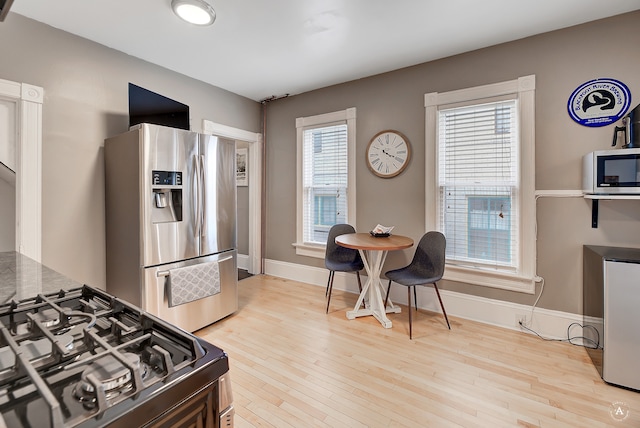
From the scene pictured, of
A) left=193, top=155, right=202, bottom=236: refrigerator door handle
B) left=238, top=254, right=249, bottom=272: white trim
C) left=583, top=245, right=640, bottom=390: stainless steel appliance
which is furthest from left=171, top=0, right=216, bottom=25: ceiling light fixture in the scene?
left=238, top=254, right=249, bottom=272: white trim

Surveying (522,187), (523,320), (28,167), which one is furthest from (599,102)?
(28,167)

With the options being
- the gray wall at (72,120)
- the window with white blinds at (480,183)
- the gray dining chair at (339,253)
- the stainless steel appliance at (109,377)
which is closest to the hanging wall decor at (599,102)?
the window with white blinds at (480,183)

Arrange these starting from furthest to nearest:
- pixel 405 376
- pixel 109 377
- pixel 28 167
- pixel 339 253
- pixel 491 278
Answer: pixel 339 253 → pixel 491 278 → pixel 28 167 → pixel 405 376 → pixel 109 377

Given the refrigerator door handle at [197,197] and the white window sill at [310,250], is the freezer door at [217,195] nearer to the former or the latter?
the refrigerator door handle at [197,197]

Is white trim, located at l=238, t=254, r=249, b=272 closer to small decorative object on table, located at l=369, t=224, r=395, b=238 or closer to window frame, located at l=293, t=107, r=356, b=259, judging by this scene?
window frame, located at l=293, t=107, r=356, b=259

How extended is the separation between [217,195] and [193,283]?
2.77 ft

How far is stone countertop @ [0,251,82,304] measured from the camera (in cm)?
107

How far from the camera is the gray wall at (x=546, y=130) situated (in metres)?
2.38

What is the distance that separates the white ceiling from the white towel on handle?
208cm

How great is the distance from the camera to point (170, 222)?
2.55 metres

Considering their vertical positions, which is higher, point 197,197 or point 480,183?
point 480,183

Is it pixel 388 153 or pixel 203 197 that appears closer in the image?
pixel 203 197

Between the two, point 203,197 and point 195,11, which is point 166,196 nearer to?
point 203,197

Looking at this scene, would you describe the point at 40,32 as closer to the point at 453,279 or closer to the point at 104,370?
the point at 104,370
